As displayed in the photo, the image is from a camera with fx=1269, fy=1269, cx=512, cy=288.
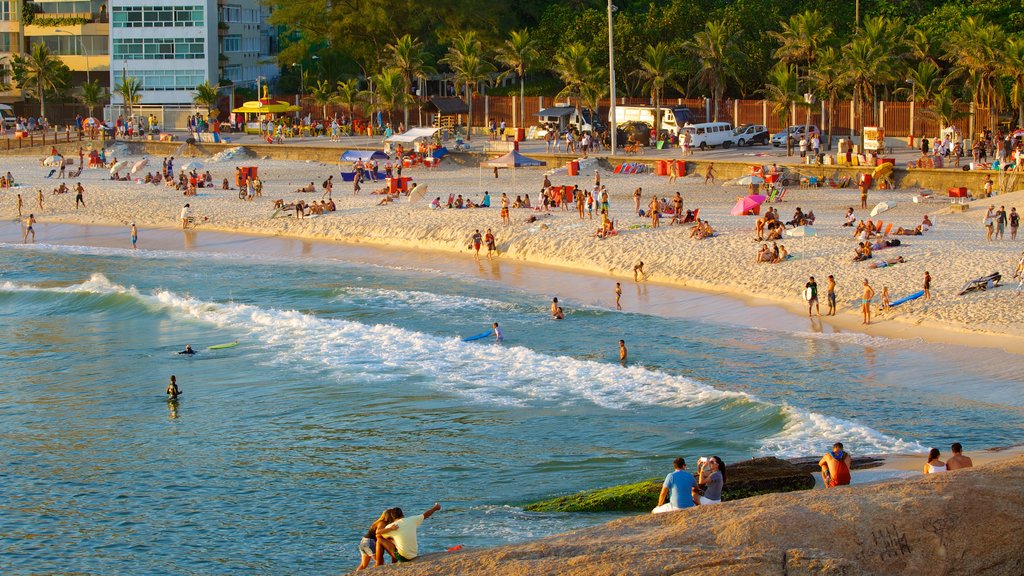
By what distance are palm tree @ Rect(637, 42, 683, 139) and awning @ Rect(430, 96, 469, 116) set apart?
37.9ft

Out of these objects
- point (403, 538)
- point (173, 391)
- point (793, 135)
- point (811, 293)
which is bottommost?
point (173, 391)

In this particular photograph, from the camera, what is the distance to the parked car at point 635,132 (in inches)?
2148

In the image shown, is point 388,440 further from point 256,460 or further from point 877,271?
point 877,271

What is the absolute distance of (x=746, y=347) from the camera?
Answer: 83.4 ft

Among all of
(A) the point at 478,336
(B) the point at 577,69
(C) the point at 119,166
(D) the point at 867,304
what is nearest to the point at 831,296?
(D) the point at 867,304

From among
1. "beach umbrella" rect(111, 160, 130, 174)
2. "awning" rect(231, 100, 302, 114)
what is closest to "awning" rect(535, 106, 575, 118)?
"awning" rect(231, 100, 302, 114)

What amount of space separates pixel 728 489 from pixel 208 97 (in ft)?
189

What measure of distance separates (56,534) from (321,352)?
10.2 m

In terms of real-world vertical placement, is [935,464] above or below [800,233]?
below

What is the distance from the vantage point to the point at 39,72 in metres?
71.4

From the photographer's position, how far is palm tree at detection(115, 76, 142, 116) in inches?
2734

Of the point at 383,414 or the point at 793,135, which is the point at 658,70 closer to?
the point at 793,135

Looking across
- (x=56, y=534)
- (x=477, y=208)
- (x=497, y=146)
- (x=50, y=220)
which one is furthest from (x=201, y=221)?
(x=56, y=534)

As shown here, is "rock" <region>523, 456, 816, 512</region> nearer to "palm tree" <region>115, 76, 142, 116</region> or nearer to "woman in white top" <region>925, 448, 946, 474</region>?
"woman in white top" <region>925, 448, 946, 474</region>
